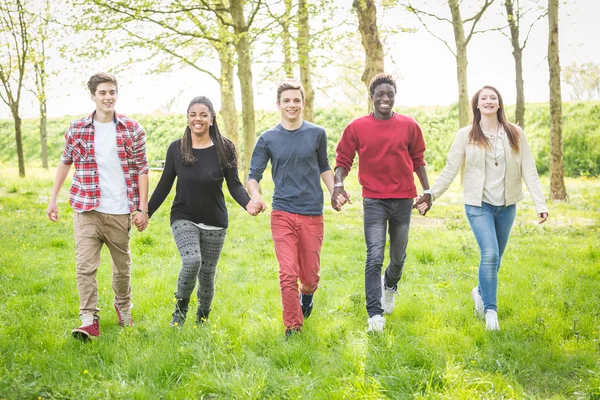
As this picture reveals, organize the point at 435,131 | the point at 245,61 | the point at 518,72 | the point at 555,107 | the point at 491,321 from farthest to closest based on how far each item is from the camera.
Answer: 1. the point at 435,131
2. the point at 518,72
3. the point at 555,107
4. the point at 245,61
5. the point at 491,321

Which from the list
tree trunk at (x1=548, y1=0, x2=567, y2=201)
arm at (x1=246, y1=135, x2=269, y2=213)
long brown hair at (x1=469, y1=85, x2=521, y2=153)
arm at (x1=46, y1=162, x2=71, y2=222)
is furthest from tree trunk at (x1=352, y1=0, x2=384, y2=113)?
tree trunk at (x1=548, y1=0, x2=567, y2=201)

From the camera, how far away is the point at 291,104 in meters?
4.94

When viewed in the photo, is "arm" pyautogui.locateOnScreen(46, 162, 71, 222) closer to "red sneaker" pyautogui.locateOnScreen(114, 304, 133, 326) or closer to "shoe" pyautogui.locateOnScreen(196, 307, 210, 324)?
"red sneaker" pyautogui.locateOnScreen(114, 304, 133, 326)

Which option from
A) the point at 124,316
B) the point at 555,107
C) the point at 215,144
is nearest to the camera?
the point at 215,144

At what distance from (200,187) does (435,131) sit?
32.5m

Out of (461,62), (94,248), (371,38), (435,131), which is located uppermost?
(461,62)

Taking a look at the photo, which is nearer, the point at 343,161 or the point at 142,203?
the point at 142,203

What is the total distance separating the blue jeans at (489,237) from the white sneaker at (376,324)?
107cm

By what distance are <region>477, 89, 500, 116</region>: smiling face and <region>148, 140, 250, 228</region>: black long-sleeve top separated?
2472mm

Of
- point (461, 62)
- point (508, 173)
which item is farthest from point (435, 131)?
point (508, 173)

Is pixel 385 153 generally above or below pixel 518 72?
below

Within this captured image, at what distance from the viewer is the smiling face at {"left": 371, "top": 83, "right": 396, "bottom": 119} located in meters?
5.19

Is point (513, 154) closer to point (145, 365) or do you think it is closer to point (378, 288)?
point (378, 288)

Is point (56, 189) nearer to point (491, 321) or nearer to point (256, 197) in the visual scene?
point (256, 197)
